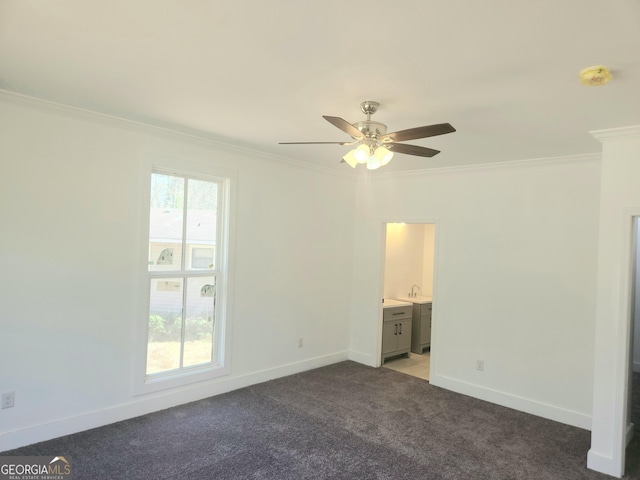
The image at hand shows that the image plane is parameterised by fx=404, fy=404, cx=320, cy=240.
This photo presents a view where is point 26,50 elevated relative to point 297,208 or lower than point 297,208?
elevated

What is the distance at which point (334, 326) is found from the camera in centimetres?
551

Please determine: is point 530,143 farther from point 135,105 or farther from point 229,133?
point 135,105

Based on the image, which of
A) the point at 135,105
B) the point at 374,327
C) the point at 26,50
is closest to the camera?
the point at 26,50

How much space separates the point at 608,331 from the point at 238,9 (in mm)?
3315

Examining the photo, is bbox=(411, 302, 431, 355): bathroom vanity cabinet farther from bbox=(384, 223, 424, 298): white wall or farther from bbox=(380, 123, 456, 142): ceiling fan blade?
bbox=(380, 123, 456, 142): ceiling fan blade

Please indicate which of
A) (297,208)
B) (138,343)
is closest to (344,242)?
(297,208)

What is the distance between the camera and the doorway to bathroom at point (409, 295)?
5645 mm

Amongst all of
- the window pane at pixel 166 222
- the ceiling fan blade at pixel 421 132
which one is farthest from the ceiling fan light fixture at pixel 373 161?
the window pane at pixel 166 222

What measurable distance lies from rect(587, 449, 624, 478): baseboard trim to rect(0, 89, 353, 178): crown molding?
12.8ft

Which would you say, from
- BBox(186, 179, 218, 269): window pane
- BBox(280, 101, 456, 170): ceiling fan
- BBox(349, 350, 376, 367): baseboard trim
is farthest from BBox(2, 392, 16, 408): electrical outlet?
BBox(349, 350, 376, 367): baseboard trim

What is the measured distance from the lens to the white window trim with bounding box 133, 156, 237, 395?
359cm

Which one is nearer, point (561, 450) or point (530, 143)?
point (561, 450)

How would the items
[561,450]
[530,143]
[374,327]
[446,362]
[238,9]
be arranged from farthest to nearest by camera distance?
1. [374,327]
2. [446,362]
3. [530,143]
4. [561,450]
5. [238,9]

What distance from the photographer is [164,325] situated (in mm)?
3850
